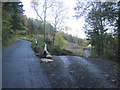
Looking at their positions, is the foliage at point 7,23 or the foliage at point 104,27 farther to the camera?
the foliage at point 104,27

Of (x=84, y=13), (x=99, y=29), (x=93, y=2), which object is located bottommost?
(x=99, y=29)

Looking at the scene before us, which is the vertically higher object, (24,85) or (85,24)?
(85,24)

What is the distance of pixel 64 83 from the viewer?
319 cm

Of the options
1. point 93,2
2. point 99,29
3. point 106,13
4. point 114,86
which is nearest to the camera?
point 114,86

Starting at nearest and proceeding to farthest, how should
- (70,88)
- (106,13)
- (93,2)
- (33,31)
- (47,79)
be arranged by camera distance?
(70,88) < (47,79) < (106,13) < (93,2) < (33,31)

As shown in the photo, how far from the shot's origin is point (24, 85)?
9.74ft

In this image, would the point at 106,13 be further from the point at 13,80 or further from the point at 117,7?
the point at 13,80

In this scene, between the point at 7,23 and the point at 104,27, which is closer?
the point at 7,23

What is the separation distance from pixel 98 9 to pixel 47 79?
9864 millimetres

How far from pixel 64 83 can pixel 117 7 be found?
6390 mm

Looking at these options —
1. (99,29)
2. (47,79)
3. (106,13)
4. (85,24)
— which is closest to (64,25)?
(85,24)

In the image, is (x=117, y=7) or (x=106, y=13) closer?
(x=117, y=7)

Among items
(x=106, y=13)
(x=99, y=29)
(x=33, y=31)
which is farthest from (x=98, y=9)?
(x=33, y=31)

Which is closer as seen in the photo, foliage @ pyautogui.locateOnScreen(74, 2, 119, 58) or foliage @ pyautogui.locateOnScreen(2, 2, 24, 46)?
foliage @ pyautogui.locateOnScreen(2, 2, 24, 46)
